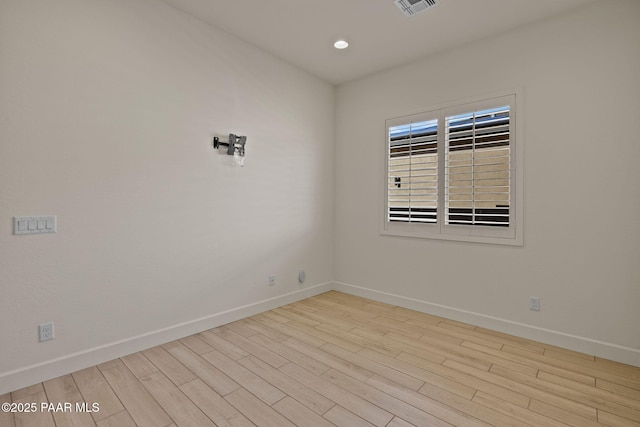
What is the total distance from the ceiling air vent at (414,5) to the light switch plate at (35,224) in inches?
122

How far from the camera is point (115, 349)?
7.98 ft

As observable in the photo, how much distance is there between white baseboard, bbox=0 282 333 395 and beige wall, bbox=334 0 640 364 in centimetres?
199

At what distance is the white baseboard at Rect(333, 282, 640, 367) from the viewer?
8.17 feet

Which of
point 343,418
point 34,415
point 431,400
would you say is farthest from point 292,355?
point 34,415

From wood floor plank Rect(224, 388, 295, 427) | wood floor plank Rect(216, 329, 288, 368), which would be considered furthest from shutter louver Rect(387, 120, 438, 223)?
wood floor plank Rect(224, 388, 295, 427)

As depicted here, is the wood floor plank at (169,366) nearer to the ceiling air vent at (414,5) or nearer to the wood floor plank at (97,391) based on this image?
the wood floor plank at (97,391)

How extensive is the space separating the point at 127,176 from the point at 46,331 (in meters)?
1.21

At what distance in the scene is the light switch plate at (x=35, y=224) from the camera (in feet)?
6.67

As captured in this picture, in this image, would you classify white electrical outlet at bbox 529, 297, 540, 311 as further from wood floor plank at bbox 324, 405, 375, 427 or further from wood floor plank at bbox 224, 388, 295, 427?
wood floor plank at bbox 224, 388, 295, 427

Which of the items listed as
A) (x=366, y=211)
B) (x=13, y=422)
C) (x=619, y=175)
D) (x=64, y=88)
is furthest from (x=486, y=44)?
(x=13, y=422)

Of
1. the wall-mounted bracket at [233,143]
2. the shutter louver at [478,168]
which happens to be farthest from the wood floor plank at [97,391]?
the shutter louver at [478,168]

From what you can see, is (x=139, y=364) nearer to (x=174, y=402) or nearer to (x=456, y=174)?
(x=174, y=402)

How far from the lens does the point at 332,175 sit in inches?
176

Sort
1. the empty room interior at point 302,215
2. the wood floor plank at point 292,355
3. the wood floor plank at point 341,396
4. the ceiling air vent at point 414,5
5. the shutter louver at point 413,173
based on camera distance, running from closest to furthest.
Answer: the wood floor plank at point 341,396 → the empty room interior at point 302,215 → the wood floor plank at point 292,355 → the ceiling air vent at point 414,5 → the shutter louver at point 413,173
